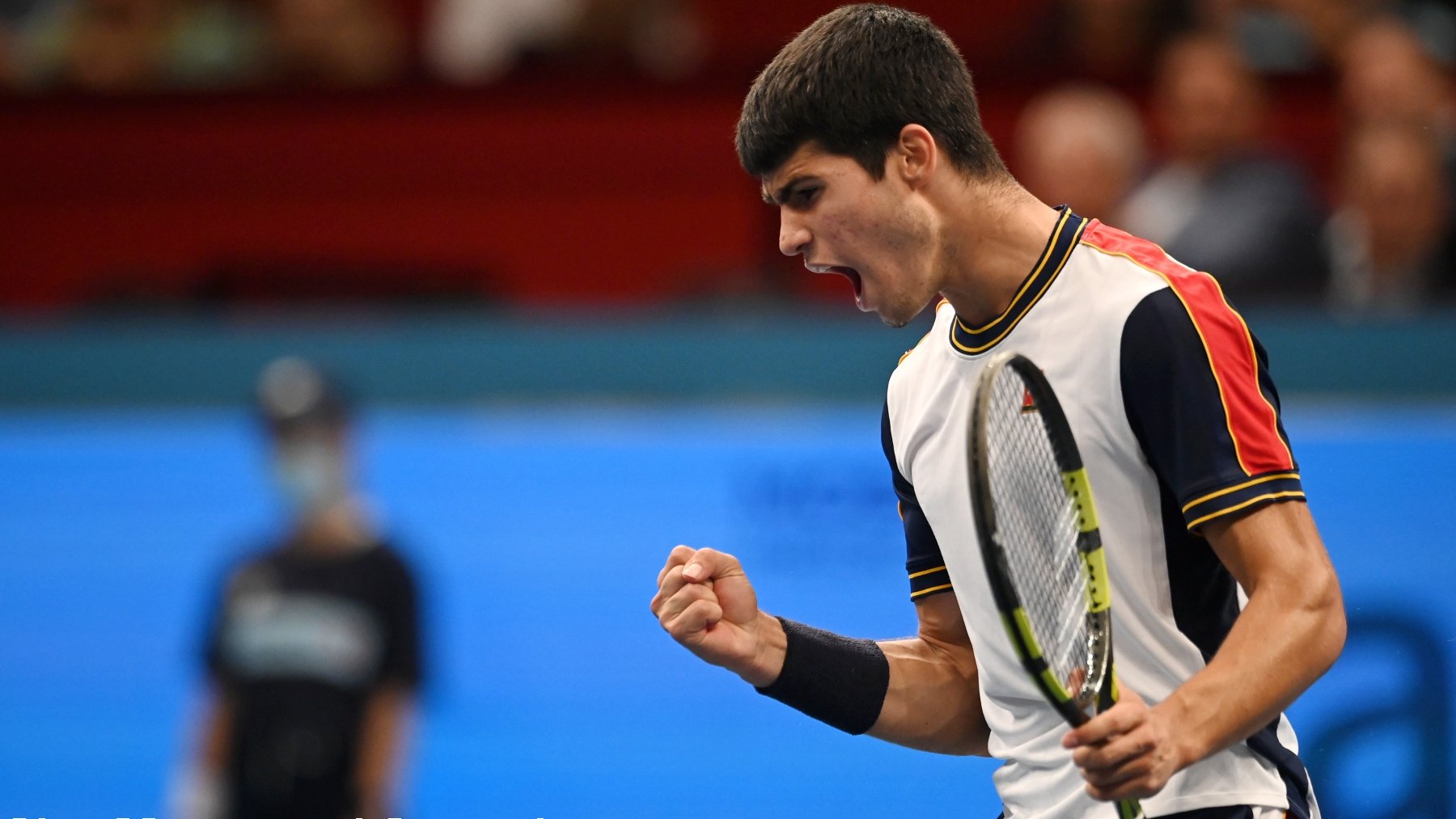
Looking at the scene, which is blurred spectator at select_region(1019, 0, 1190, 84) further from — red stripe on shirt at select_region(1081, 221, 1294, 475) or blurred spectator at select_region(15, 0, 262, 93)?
red stripe on shirt at select_region(1081, 221, 1294, 475)

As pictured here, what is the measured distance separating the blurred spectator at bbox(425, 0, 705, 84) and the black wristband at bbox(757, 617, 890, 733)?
3458 mm

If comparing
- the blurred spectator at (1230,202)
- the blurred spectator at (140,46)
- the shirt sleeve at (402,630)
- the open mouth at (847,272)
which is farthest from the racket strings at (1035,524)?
the blurred spectator at (140,46)

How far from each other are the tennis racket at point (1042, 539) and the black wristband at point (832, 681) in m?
0.36

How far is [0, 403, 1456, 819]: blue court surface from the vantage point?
471 cm

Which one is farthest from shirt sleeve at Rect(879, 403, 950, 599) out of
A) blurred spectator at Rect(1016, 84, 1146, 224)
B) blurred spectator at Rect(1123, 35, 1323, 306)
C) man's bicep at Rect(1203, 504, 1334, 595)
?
blurred spectator at Rect(1123, 35, 1323, 306)

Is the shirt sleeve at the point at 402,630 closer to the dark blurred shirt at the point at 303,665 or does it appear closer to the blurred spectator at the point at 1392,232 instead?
the dark blurred shirt at the point at 303,665

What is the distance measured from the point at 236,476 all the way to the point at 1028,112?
8.92ft

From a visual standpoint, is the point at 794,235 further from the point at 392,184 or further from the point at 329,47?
the point at 329,47

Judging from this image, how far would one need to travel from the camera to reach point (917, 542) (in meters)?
2.71

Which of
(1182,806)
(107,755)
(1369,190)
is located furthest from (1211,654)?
(107,755)

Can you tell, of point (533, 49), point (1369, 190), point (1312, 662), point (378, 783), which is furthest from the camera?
point (533, 49)

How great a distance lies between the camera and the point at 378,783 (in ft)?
17.4

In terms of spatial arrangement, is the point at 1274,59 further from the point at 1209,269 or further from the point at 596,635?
the point at 596,635

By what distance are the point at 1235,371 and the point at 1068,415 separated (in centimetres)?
23
